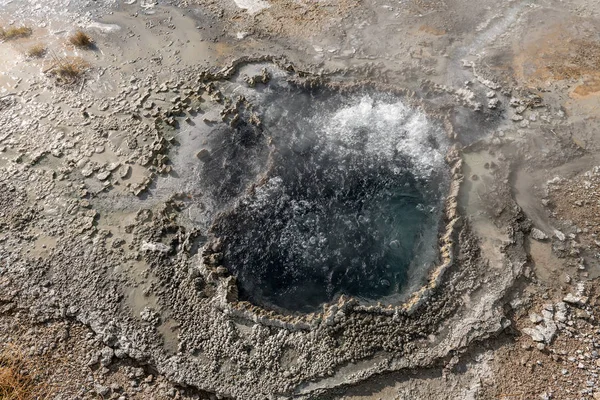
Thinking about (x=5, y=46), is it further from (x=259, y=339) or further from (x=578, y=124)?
(x=578, y=124)

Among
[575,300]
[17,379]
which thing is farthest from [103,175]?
[575,300]

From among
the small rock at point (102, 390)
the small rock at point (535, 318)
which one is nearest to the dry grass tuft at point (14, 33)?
the small rock at point (102, 390)

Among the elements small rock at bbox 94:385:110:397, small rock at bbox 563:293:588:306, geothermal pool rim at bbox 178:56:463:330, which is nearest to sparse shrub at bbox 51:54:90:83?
geothermal pool rim at bbox 178:56:463:330

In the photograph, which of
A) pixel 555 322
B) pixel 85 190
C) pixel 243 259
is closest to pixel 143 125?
pixel 85 190

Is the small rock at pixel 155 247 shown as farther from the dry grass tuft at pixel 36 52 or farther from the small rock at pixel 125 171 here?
the dry grass tuft at pixel 36 52

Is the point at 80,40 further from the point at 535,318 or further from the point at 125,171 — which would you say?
the point at 535,318
